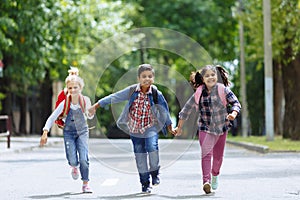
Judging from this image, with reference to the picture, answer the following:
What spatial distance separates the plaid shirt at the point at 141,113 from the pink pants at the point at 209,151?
0.77 metres

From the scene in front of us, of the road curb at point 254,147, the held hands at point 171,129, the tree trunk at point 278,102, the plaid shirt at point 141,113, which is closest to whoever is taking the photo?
the plaid shirt at point 141,113

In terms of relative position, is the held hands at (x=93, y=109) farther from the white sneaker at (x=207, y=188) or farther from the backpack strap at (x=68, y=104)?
the white sneaker at (x=207, y=188)

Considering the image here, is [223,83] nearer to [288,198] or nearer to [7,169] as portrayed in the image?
[288,198]

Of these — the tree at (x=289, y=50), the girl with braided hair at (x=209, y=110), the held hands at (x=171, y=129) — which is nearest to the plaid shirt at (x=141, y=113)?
the held hands at (x=171, y=129)

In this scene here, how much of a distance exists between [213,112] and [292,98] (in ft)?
67.9

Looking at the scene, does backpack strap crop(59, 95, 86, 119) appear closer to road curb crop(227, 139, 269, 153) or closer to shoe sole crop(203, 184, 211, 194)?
shoe sole crop(203, 184, 211, 194)

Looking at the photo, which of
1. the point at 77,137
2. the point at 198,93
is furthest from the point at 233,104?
the point at 77,137

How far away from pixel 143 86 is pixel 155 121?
0.47 m

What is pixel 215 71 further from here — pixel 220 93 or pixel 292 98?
pixel 292 98

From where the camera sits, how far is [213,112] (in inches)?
443

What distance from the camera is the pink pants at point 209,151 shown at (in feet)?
36.8

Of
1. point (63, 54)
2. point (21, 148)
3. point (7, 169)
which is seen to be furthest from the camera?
point (63, 54)

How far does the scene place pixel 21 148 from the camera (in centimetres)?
2577

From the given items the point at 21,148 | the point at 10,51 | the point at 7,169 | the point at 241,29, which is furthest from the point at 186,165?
the point at 241,29
